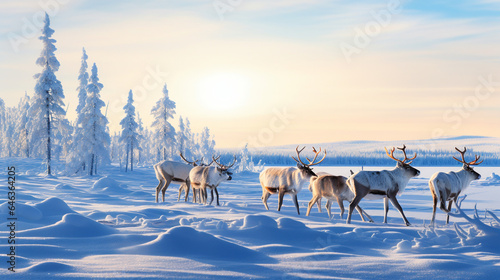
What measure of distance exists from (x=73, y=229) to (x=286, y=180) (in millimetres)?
7789

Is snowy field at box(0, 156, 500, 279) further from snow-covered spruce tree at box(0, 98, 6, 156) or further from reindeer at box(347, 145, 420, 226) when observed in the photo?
snow-covered spruce tree at box(0, 98, 6, 156)

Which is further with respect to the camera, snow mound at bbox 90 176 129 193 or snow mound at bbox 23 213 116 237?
snow mound at bbox 90 176 129 193

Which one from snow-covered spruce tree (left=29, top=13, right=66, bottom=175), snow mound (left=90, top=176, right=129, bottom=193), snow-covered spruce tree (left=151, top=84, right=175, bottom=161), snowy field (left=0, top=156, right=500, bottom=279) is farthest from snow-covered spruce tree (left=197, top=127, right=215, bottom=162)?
snowy field (left=0, top=156, right=500, bottom=279)

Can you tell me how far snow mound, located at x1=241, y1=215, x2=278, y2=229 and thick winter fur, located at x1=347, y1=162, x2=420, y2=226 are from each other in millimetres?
3131

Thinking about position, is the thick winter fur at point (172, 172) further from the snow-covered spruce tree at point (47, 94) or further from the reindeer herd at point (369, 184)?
the snow-covered spruce tree at point (47, 94)

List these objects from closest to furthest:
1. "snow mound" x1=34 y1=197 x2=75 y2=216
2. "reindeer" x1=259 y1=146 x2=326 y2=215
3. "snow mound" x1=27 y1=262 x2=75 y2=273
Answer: "snow mound" x1=27 y1=262 x2=75 y2=273 < "snow mound" x1=34 y1=197 x2=75 y2=216 < "reindeer" x1=259 y1=146 x2=326 y2=215

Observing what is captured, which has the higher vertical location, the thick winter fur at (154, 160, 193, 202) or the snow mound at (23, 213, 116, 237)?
the thick winter fur at (154, 160, 193, 202)

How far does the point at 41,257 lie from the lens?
6.80m

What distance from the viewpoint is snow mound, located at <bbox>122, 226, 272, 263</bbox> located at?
7.07 meters

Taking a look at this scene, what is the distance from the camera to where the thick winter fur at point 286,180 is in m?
14.6

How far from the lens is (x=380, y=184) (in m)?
12.2

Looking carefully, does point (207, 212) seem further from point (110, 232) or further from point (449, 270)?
point (449, 270)

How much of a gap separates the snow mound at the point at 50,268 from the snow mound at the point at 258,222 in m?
4.09

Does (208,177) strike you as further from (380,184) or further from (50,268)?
(50,268)
